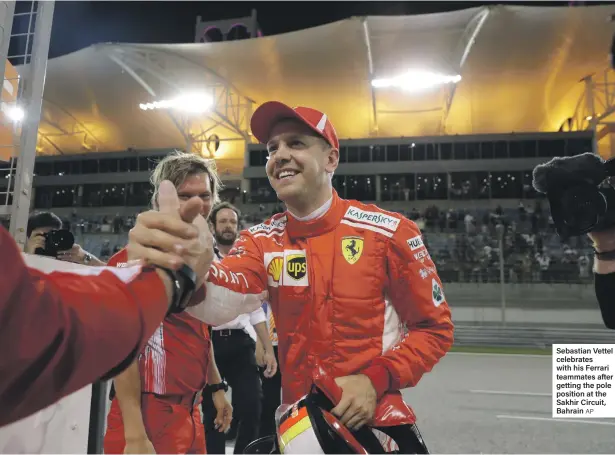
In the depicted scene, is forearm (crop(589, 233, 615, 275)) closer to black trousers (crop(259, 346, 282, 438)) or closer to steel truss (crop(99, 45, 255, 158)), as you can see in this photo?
black trousers (crop(259, 346, 282, 438))

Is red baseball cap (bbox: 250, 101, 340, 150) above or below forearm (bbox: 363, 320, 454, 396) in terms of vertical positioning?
above

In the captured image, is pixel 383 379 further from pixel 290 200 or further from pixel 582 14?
pixel 582 14

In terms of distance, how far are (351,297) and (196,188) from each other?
100 centimetres

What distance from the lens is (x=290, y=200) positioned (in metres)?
1.60

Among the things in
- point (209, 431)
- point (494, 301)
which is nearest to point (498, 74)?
point (494, 301)

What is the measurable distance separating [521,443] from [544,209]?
17728 millimetres

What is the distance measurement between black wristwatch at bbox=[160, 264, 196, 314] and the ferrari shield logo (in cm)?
79

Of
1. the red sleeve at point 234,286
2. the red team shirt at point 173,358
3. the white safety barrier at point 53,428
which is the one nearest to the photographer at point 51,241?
the white safety barrier at point 53,428

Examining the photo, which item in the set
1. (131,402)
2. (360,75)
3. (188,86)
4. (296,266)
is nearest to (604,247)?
(296,266)

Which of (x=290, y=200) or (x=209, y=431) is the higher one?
(x=290, y=200)

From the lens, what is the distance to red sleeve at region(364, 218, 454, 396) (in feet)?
4.50

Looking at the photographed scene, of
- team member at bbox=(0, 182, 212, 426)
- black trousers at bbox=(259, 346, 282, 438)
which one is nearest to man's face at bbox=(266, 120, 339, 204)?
team member at bbox=(0, 182, 212, 426)

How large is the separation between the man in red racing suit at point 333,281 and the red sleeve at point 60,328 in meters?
0.64

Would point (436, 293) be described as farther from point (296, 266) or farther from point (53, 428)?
point (53, 428)
